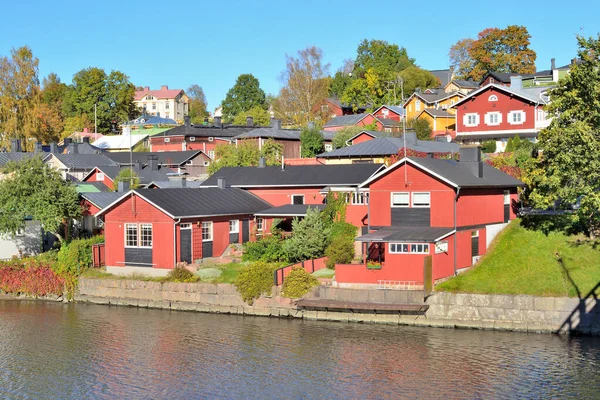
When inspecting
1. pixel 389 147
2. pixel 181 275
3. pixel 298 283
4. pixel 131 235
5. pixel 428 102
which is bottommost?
pixel 298 283

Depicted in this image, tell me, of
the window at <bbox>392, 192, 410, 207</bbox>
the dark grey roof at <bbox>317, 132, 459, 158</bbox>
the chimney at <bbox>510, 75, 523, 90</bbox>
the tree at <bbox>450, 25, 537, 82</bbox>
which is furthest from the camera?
the tree at <bbox>450, 25, 537, 82</bbox>

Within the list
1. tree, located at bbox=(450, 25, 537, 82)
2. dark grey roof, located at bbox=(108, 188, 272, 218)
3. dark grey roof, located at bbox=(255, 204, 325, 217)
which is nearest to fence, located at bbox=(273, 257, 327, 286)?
dark grey roof, located at bbox=(255, 204, 325, 217)

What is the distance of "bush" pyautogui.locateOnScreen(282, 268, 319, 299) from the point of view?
3869 centimetres

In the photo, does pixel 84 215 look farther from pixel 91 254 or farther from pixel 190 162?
pixel 190 162

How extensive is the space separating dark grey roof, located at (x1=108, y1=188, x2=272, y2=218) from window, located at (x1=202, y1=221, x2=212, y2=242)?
0.66 meters

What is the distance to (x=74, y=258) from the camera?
46.4 metres

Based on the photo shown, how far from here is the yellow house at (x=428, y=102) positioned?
89.7m

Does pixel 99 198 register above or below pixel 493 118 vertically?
below

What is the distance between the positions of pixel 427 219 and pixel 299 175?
1519 centimetres

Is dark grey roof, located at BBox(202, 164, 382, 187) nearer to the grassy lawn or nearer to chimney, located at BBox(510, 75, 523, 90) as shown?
the grassy lawn

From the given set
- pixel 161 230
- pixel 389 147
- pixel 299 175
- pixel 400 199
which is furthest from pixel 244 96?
pixel 400 199

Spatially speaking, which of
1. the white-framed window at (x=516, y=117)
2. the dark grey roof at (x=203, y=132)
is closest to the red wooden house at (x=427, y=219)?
the white-framed window at (x=516, y=117)

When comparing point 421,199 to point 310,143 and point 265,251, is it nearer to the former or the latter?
point 265,251

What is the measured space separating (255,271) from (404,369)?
12131 mm
